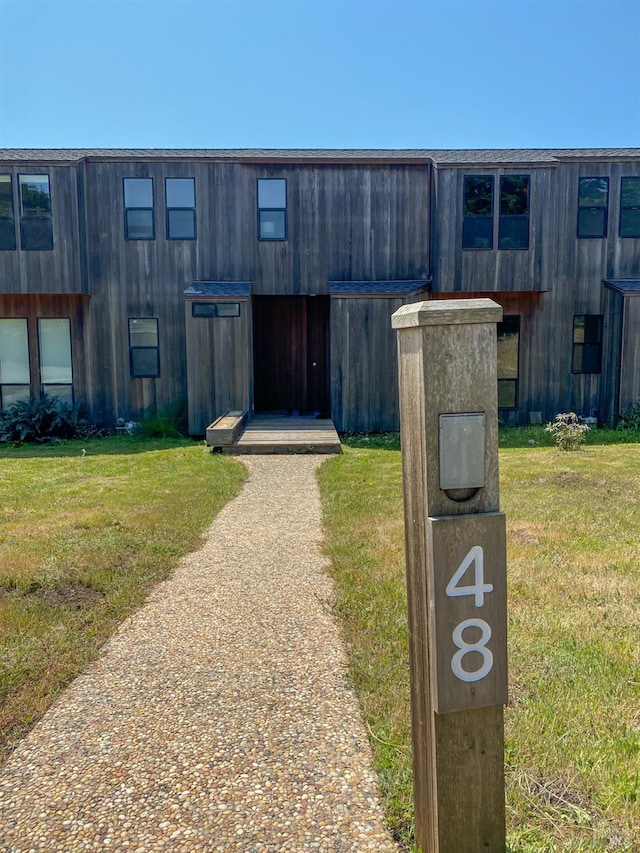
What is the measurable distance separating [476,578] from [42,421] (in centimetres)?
1389

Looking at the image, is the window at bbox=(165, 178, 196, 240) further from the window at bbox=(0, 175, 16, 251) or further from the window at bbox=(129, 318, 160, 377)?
the window at bbox=(0, 175, 16, 251)

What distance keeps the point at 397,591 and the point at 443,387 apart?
9.82ft

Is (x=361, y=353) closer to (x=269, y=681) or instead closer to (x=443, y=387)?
(x=269, y=681)

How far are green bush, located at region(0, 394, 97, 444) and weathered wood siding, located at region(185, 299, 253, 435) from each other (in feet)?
9.06

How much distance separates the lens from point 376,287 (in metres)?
13.9

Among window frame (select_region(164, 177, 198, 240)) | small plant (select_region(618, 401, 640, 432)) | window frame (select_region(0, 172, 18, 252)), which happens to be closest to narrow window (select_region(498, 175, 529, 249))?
small plant (select_region(618, 401, 640, 432))

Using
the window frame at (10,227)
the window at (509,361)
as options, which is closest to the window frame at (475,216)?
the window at (509,361)

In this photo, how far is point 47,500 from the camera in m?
7.77

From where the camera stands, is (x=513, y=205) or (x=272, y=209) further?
(x=272, y=209)

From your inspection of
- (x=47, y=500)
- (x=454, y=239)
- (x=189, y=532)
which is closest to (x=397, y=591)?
(x=189, y=532)

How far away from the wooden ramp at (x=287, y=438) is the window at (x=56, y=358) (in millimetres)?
4723

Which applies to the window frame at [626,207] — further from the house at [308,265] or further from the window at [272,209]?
the window at [272,209]

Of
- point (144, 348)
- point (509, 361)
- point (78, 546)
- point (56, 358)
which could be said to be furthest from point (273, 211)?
point (78, 546)

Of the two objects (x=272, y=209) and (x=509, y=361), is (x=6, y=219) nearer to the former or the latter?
A: (x=272, y=209)
